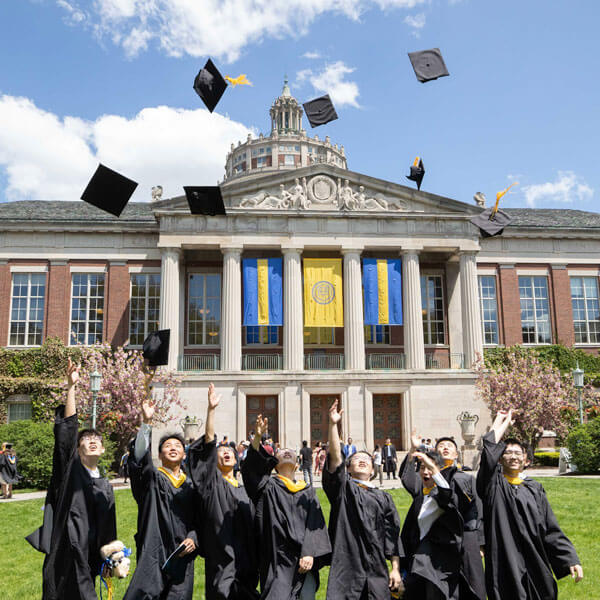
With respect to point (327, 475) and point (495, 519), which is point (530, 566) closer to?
point (495, 519)

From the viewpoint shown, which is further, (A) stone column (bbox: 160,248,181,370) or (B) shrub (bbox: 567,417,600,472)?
(A) stone column (bbox: 160,248,181,370)

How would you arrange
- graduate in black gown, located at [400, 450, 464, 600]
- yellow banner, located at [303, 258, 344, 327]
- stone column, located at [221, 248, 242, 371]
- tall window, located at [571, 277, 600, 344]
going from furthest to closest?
tall window, located at [571, 277, 600, 344], yellow banner, located at [303, 258, 344, 327], stone column, located at [221, 248, 242, 371], graduate in black gown, located at [400, 450, 464, 600]

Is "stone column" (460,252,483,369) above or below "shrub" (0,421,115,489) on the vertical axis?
above

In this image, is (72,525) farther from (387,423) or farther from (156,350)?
(387,423)

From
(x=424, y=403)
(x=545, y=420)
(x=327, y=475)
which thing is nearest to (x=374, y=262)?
(x=424, y=403)

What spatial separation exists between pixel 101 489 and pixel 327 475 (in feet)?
7.61

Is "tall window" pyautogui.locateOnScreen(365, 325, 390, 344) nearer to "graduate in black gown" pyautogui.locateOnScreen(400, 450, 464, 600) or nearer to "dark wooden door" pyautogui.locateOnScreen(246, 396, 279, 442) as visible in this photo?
"dark wooden door" pyautogui.locateOnScreen(246, 396, 279, 442)

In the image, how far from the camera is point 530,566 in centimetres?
602

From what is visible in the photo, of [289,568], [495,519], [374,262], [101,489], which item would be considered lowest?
[289,568]

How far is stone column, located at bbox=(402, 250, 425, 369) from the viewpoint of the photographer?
33.7 m

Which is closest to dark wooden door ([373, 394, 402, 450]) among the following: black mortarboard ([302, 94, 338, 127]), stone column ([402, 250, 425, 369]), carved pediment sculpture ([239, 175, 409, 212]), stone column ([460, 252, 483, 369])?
stone column ([402, 250, 425, 369])

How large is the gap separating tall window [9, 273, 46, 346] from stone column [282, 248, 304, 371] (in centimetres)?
1407

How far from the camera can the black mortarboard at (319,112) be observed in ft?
60.9

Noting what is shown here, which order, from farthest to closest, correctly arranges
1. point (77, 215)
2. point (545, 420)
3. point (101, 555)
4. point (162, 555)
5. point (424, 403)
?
point (77, 215)
point (424, 403)
point (545, 420)
point (162, 555)
point (101, 555)
